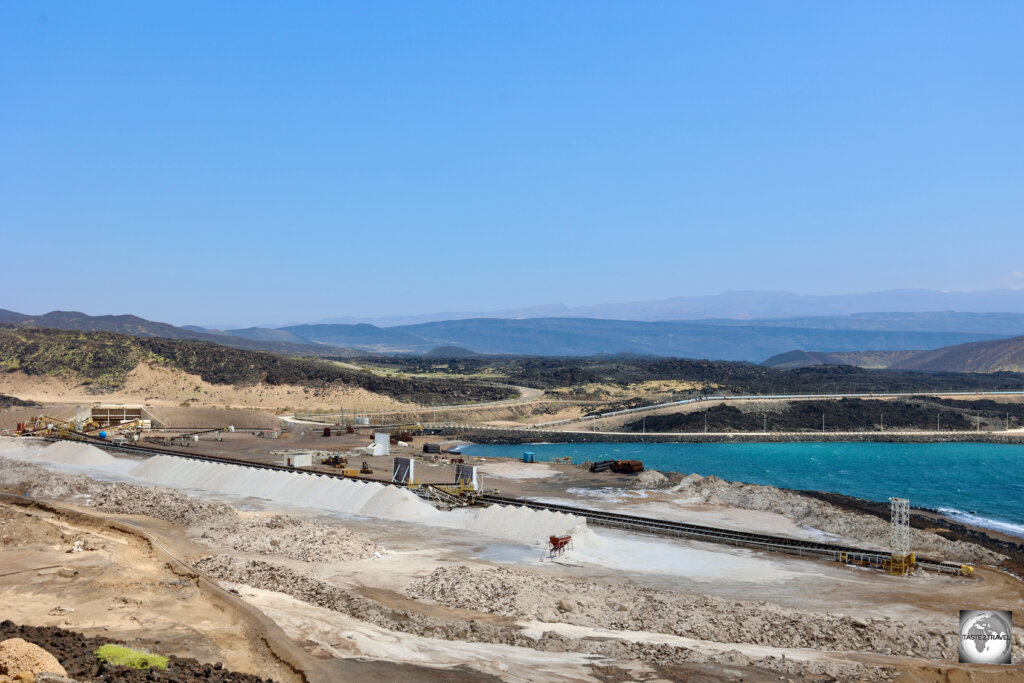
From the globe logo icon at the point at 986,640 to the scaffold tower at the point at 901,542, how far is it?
973 centimetres

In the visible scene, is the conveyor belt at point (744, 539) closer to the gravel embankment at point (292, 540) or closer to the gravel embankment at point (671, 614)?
the gravel embankment at point (671, 614)

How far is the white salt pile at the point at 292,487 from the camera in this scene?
158ft

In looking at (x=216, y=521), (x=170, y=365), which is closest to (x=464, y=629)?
(x=216, y=521)

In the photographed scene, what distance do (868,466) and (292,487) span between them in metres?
61.3

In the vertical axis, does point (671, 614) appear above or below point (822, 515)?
above

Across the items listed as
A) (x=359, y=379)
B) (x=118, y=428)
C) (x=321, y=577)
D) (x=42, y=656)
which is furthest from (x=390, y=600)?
(x=359, y=379)

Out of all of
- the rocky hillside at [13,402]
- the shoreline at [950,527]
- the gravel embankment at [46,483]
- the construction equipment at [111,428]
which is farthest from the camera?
the rocky hillside at [13,402]

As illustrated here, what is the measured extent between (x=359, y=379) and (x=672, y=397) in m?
57.1

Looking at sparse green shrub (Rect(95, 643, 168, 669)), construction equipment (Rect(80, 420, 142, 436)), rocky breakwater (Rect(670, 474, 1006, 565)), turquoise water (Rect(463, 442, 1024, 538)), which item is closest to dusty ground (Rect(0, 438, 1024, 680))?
rocky breakwater (Rect(670, 474, 1006, 565))

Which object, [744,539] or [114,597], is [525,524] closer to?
[744,539]

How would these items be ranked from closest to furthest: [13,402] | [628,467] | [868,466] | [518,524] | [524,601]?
1. [524,601]
2. [518,524]
3. [628,467]
4. [868,466]
5. [13,402]

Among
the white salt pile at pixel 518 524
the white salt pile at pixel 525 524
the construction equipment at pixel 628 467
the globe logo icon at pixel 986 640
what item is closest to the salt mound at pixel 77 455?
the white salt pile at pixel 518 524

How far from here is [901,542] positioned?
37500 mm

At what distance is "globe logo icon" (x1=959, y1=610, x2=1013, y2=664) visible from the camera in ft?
79.0
